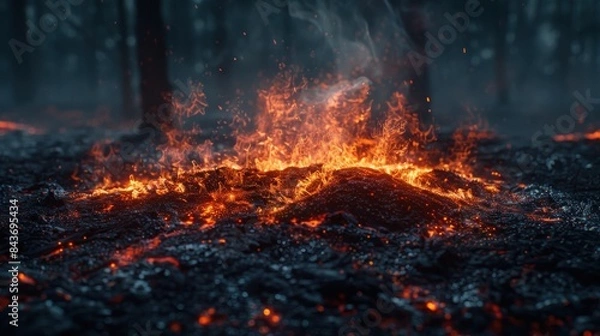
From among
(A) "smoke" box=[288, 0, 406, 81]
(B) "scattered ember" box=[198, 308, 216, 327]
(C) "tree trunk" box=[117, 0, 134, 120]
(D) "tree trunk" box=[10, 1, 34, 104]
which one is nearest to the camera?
(B) "scattered ember" box=[198, 308, 216, 327]

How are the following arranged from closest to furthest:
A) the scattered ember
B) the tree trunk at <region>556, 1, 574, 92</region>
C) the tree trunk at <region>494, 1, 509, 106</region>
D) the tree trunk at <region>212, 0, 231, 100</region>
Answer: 1. the scattered ember
2. the tree trunk at <region>494, 1, 509, 106</region>
3. the tree trunk at <region>212, 0, 231, 100</region>
4. the tree trunk at <region>556, 1, 574, 92</region>

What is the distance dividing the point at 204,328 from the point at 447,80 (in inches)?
1661

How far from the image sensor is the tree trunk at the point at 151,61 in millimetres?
11922

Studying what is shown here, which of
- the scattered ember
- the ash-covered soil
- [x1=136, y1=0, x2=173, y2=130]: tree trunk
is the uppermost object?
[x1=136, y1=0, x2=173, y2=130]: tree trunk

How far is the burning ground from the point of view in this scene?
3.45m

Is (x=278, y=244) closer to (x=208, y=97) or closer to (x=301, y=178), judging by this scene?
(x=301, y=178)

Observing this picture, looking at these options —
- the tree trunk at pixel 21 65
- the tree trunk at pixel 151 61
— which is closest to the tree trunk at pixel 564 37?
the tree trunk at pixel 151 61

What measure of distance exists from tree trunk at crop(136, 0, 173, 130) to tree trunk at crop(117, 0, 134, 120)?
23.3ft

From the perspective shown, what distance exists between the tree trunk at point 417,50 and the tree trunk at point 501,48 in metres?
12.4

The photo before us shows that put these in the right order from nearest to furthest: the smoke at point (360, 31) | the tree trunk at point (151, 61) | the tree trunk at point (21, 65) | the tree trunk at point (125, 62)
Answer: the smoke at point (360, 31) < the tree trunk at point (151, 61) < the tree trunk at point (125, 62) < the tree trunk at point (21, 65)

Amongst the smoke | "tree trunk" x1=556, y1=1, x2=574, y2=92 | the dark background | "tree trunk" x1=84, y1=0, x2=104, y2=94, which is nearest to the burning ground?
the dark background

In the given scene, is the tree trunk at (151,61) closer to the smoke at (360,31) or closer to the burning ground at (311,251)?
the smoke at (360,31)

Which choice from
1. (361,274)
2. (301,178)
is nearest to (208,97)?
(301,178)

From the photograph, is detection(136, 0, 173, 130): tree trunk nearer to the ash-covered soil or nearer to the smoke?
the smoke
